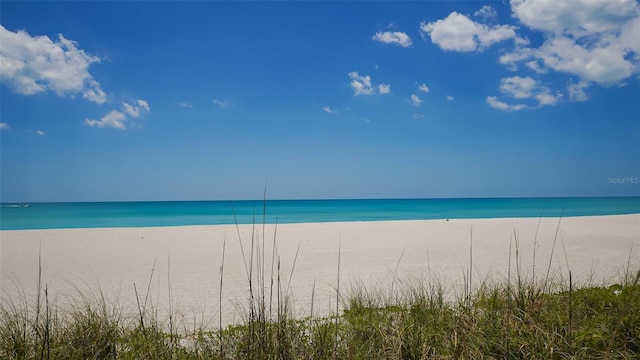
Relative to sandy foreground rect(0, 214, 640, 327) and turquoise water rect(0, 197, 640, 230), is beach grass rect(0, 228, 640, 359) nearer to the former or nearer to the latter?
sandy foreground rect(0, 214, 640, 327)

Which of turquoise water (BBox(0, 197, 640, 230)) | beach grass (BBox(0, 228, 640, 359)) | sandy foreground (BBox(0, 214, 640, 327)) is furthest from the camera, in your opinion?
turquoise water (BBox(0, 197, 640, 230))

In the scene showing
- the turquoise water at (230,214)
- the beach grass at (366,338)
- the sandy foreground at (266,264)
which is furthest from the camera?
the turquoise water at (230,214)

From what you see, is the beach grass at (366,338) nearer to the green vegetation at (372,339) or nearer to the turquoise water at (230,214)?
the green vegetation at (372,339)

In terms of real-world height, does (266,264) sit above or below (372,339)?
below

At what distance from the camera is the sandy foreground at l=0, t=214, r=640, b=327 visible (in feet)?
22.2

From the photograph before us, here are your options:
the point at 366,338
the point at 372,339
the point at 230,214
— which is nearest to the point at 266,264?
the point at 366,338

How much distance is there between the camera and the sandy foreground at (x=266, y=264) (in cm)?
676

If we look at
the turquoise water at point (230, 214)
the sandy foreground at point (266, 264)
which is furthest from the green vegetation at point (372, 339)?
the turquoise water at point (230, 214)

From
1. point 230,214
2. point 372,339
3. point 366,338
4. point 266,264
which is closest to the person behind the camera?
point 372,339

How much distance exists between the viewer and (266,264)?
1034cm

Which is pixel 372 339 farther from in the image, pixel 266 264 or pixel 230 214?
pixel 230 214

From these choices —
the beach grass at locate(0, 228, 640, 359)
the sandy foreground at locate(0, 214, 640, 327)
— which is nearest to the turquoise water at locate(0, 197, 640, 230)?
the sandy foreground at locate(0, 214, 640, 327)

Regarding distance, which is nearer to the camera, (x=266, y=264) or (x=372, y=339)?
(x=372, y=339)

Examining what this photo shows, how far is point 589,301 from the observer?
4.72m
